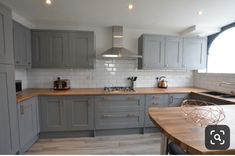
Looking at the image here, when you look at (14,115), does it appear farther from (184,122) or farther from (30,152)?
(184,122)

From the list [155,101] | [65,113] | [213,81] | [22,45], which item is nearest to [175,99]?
[155,101]

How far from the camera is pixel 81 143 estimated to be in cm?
258

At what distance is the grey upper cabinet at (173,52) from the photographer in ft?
10.5

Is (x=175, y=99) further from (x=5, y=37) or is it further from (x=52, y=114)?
(x=5, y=37)

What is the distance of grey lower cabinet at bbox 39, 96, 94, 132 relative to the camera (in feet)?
8.72

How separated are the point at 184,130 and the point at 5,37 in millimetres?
2178

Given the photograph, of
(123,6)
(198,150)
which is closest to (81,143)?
(198,150)

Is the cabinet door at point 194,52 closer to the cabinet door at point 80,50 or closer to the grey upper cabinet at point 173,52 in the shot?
the grey upper cabinet at point 173,52

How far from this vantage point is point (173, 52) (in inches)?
127

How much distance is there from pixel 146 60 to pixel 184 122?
2.13 m

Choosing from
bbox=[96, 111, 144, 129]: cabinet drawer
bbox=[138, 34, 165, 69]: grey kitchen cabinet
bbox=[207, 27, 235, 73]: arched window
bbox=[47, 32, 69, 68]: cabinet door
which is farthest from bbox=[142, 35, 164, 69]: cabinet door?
bbox=[47, 32, 69, 68]: cabinet door

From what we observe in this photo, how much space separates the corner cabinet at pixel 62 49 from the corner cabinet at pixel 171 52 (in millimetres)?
1187

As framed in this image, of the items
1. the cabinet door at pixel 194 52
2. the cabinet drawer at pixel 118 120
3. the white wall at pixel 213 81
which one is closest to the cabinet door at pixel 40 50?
the cabinet drawer at pixel 118 120

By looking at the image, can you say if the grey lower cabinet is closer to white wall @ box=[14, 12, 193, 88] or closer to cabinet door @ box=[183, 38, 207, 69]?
white wall @ box=[14, 12, 193, 88]
